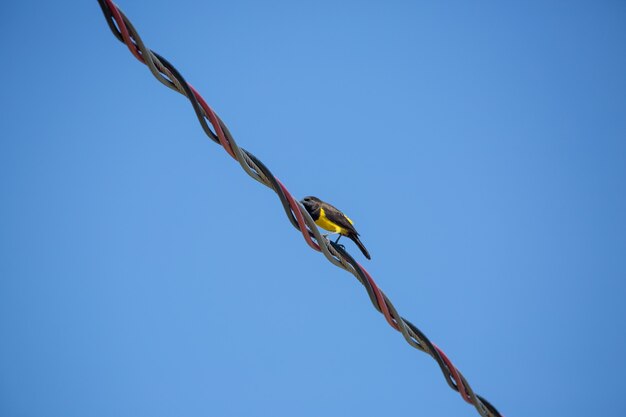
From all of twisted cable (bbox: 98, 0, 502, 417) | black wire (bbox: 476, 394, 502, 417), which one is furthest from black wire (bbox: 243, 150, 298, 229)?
black wire (bbox: 476, 394, 502, 417)

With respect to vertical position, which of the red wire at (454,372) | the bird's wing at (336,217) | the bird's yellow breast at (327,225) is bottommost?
the red wire at (454,372)

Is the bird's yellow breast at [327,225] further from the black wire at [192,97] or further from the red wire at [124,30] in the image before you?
the red wire at [124,30]

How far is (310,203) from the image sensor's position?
630cm

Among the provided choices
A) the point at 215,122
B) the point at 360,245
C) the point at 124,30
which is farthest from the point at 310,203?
the point at 124,30

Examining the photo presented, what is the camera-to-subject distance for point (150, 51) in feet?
9.57

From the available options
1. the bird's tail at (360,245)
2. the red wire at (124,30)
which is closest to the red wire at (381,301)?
the red wire at (124,30)

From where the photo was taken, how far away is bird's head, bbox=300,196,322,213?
6209 millimetres

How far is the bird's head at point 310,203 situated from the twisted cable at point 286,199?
2.59 m

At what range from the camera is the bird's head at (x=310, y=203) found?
621 cm

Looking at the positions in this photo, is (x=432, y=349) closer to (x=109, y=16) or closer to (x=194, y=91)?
(x=194, y=91)

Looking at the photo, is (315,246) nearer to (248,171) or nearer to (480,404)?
(248,171)

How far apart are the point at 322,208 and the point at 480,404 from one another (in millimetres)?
3018

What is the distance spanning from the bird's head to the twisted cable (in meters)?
2.59

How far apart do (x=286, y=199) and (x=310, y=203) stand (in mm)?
3040
